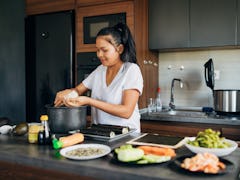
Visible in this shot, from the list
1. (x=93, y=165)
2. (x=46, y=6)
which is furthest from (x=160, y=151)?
(x=46, y=6)

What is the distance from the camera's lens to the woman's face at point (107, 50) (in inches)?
71.9

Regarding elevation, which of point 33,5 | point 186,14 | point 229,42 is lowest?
point 229,42

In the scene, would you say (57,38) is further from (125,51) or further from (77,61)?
(125,51)

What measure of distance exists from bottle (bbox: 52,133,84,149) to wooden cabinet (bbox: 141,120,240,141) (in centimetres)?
131

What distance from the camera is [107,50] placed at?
183 cm

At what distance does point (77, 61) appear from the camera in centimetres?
303

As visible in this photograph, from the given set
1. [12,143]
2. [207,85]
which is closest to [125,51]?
[12,143]

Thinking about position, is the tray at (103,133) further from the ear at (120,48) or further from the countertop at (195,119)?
the countertop at (195,119)

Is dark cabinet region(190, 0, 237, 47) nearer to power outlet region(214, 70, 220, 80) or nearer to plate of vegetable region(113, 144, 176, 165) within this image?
power outlet region(214, 70, 220, 80)

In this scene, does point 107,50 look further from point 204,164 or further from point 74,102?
point 204,164

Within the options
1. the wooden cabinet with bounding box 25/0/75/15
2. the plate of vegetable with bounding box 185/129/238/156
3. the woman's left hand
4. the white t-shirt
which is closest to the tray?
the woman's left hand

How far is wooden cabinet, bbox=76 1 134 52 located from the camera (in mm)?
2734

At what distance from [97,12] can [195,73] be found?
1204mm

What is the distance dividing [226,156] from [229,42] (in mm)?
1688
